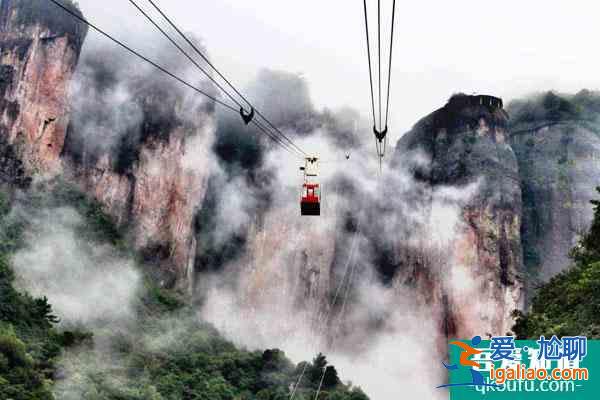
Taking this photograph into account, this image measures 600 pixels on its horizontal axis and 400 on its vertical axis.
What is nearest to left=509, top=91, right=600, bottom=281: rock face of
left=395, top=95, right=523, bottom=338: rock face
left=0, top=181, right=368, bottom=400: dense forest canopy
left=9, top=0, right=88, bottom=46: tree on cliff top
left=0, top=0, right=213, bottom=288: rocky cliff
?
left=395, top=95, right=523, bottom=338: rock face

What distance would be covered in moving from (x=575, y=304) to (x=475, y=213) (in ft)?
129

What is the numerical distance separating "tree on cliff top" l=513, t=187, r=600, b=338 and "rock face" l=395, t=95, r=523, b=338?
29.2m

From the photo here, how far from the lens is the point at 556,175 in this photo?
57.4 meters

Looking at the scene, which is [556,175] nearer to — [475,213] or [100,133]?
[475,213]

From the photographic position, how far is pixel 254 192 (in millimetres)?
64562

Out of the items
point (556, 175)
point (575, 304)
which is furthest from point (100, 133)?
point (575, 304)

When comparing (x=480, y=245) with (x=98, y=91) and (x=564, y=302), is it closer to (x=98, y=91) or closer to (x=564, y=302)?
(x=564, y=302)

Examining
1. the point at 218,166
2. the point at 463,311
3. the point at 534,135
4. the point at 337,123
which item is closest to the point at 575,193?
the point at 534,135

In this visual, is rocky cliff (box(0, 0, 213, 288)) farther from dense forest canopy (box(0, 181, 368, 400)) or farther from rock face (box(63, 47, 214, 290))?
dense forest canopy (box(0, 181, 368, 400))

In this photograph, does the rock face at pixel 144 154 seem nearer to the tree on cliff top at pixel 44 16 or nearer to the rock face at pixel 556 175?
the tree on cliff top at pixel 44 16

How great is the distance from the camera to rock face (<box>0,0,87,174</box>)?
5094cm

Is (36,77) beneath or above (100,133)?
above

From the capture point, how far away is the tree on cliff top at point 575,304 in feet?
46.4

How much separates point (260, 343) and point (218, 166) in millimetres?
20563
